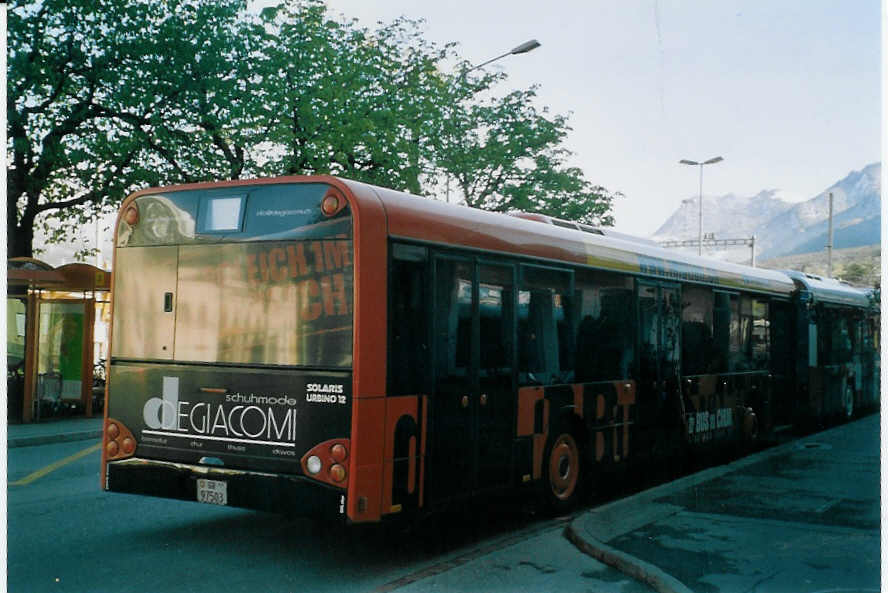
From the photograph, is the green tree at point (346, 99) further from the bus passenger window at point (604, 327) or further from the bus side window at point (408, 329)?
the bus side window at point (408, 329)

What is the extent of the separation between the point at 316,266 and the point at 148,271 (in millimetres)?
1572

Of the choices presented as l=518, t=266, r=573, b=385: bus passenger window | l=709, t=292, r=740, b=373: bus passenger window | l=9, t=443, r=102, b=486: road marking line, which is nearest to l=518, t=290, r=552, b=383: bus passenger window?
l=518, t=266, r=573, b=385: bus passenger window

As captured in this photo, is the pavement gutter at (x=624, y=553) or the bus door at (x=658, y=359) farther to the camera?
the bus door at (x=658, y=359)

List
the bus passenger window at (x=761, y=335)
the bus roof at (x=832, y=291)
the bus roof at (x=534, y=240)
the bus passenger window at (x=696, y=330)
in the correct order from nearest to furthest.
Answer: the bus roof at (x=534, y=240)
the bus passenger window at (x=696, y=330)
the bus passenger window at (x=761, y=335)
the bus roof at (x=832, y=291)

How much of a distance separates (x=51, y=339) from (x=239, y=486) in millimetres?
12356

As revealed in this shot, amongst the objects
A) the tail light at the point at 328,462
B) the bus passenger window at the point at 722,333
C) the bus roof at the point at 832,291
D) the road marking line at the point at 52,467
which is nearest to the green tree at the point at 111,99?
the road marking line at the point at 52,467

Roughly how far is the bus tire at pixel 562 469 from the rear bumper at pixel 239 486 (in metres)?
2.85

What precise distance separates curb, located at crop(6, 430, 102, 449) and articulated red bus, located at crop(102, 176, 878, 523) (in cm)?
775

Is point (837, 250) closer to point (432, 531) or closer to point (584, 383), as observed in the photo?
point (584, 383)

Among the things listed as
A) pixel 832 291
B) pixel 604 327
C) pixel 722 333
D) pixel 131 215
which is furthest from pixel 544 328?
pixel 832 291

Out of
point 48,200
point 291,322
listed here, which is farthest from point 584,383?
point 48,200

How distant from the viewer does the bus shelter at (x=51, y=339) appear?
16641 mm

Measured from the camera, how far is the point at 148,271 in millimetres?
7422

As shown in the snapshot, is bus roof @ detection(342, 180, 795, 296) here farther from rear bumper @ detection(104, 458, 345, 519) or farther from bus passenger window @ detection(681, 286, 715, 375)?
rear bumper @ detection(104, 458, 345, 519)
